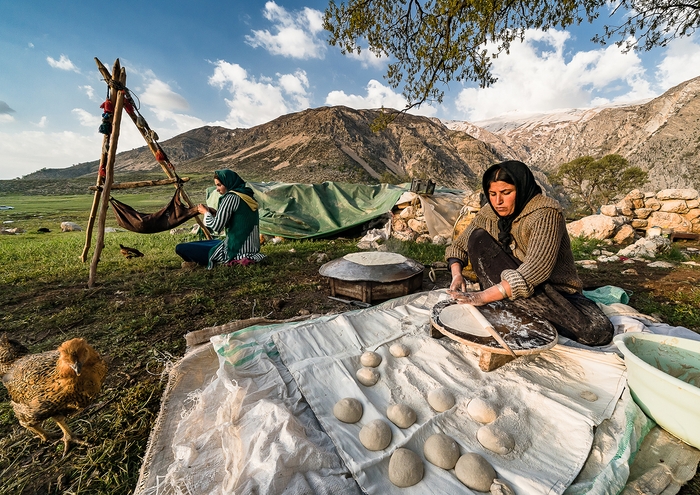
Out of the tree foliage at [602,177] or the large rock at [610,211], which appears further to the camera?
the tree foliage at [602,177]

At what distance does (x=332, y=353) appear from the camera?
2029 mm

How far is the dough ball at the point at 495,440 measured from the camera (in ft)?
4.27

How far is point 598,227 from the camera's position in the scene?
21.6 ft

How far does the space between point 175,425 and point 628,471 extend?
6.81ft

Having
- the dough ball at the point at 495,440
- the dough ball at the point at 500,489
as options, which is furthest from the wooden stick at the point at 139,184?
the dough ball at the point at 500,489

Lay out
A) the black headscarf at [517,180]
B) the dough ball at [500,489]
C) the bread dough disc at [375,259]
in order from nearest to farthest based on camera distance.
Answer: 1. the dough ball at [500,489]
2. the black headscarf at [517,180]
3. the bread dough disc at [375,259]

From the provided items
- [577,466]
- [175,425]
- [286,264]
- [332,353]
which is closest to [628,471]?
[577,466]

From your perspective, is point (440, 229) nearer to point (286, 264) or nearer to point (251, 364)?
point (286, 264)

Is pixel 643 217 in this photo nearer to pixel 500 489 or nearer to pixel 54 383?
pixel 500 489

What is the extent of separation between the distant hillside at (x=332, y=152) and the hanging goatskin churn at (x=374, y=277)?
106ft

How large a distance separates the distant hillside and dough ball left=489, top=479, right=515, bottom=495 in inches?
1365

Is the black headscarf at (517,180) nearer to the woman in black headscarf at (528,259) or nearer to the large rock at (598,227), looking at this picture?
the woman in black headscarf at (528,259)

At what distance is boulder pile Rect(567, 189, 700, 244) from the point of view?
6.54 metres

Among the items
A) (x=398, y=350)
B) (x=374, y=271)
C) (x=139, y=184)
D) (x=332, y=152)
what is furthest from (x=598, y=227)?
(x=332, y=152)
